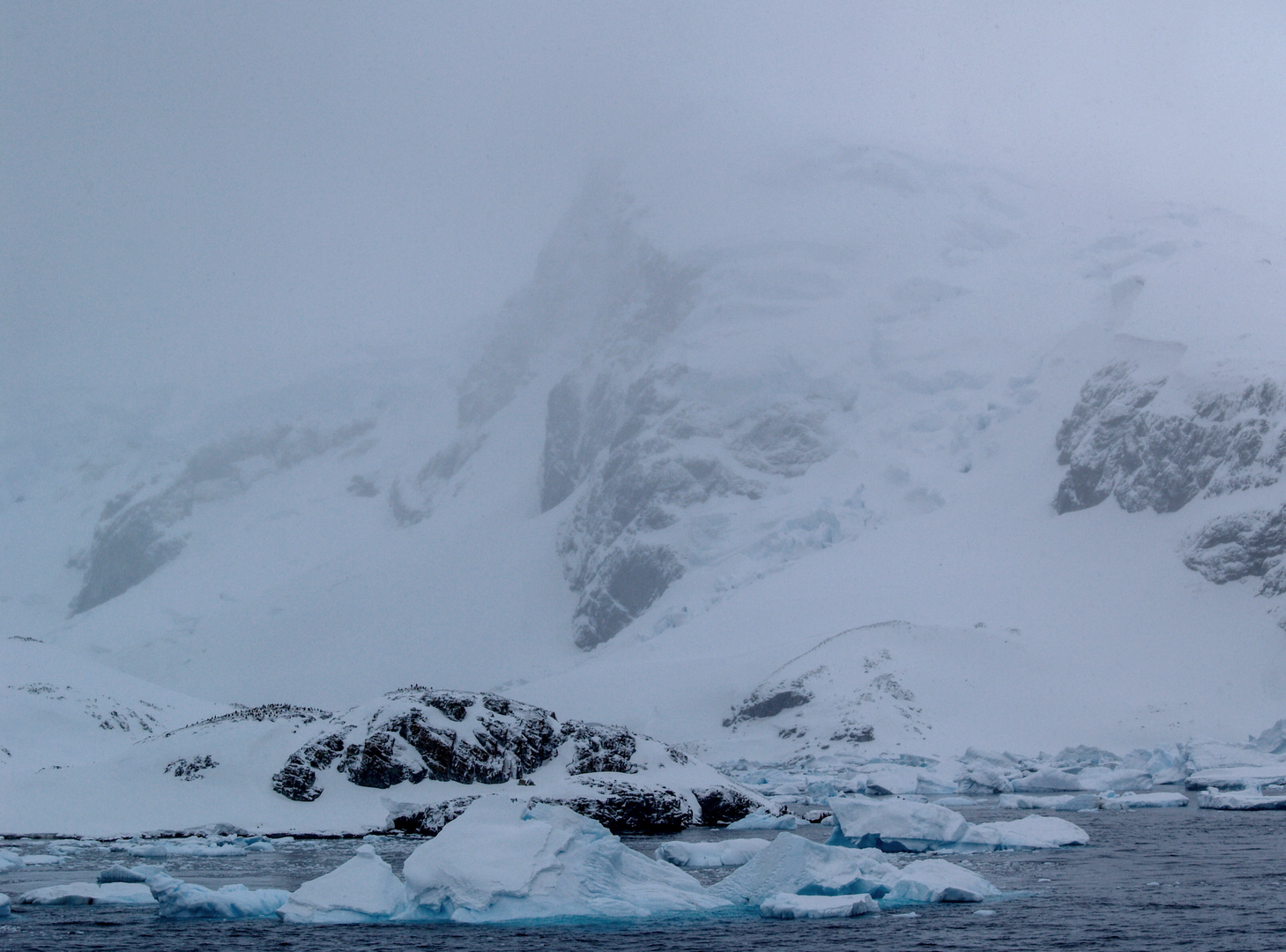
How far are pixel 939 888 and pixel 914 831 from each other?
849 cm

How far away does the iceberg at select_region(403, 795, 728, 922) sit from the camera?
2202 cm

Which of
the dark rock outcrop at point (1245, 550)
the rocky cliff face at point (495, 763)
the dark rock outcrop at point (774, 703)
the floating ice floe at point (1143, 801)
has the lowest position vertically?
the floating ice floe at point (1143, 801)

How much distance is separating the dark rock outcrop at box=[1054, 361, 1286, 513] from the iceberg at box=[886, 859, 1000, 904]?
270ft

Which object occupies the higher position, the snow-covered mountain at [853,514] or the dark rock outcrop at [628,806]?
the snow-covered mountain at [853,514]

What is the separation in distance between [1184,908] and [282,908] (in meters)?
16.7

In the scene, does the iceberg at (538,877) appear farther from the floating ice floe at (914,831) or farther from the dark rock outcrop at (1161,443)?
the dark rock outcrop at (1161,443)

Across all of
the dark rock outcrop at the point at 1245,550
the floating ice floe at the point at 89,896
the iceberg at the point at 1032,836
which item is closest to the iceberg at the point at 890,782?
the iceberg at the point at 1032,836

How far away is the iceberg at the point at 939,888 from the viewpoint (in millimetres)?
23344

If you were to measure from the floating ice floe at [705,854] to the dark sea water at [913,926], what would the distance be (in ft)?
19.6

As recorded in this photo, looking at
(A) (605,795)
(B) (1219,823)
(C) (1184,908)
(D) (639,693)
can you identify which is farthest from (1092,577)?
(C) (1184,908)

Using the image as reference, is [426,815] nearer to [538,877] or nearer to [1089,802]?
[538,877]

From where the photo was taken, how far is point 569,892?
2206 cm

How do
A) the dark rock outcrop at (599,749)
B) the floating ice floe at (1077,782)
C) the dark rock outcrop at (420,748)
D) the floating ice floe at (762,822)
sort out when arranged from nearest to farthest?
the dark rock outcrop at (420,748) → the floating ice floe at (762,822) → the dark rock outcrop at (599,749) → the floating ice floe at (1077,782)

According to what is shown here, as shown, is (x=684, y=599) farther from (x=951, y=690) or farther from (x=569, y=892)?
(x=569, y=892)
